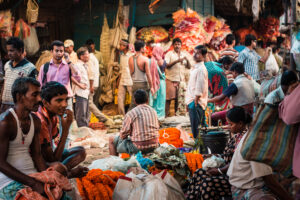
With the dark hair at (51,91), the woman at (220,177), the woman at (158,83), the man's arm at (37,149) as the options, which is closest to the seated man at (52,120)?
the dark hair at (51,91)

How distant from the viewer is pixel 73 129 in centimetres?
926

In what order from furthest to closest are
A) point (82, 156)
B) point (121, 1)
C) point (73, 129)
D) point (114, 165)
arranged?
1. point (121, 1)
2. point (73, 129)
3. point (114, 165)
4. point (82, 156)

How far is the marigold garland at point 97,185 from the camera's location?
14.3 ft

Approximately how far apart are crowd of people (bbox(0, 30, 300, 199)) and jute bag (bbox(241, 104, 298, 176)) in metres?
0.08

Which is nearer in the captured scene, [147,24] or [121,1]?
[121,1]

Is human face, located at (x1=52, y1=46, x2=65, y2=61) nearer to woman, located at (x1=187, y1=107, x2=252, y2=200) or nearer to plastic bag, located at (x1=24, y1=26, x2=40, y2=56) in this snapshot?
woman, located at (x1=187, y1=107, x2=252, y2=200)

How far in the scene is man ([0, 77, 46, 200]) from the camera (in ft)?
11.0

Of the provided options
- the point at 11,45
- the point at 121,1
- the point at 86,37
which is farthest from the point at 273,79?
the point at 86,37

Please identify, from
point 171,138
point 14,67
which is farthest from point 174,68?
point 14,67

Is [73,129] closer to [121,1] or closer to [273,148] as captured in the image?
[121,1]

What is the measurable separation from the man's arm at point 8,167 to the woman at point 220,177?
5.49 feet

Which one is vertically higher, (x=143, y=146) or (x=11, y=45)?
(x=11, y=45)

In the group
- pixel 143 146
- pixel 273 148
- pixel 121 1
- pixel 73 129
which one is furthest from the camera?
pixel 121 1

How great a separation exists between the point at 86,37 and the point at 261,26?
24.8 feet
